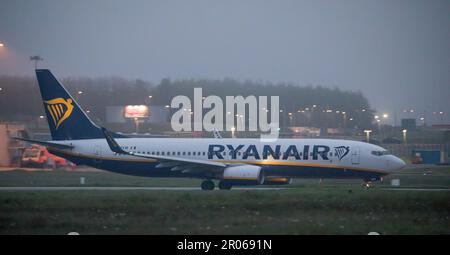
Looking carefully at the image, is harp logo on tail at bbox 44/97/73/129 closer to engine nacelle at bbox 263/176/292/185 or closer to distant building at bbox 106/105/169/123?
engine nacelle at bbox 263/176/292/185

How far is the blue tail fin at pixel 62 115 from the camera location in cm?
4728

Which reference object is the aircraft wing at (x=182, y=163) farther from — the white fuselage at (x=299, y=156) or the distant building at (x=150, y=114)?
the distant building at (x=150, y=114)

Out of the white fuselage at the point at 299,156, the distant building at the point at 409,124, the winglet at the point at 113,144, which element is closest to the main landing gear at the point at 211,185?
the white fuselage at the point at 299,156

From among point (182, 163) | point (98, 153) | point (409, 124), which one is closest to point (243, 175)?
point (182, 163)

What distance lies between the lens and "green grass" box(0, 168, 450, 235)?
2119 cm

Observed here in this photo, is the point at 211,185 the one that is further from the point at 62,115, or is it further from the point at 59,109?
the point at 59,109

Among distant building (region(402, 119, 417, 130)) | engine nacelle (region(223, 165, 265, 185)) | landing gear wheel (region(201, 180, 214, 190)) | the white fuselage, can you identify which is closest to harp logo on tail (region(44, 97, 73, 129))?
the white fuselage

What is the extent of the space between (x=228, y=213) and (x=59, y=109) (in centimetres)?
2657

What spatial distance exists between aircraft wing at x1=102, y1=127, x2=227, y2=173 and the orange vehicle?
Result: 26.3m

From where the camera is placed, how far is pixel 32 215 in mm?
23312

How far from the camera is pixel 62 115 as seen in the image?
47.6 m
